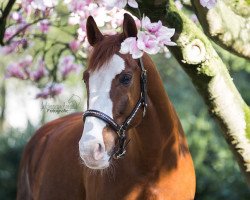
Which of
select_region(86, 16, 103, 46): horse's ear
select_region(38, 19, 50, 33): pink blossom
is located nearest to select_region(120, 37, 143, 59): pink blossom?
select_region(86, 16, 103, 46): horse's ear

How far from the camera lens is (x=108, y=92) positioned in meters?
3.98

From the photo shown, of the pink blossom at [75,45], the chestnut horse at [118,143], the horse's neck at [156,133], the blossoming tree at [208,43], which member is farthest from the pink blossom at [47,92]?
the horse's neck at [156,133]

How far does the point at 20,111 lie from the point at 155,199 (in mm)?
29355

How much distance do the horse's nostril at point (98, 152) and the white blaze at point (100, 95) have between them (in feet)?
0.09

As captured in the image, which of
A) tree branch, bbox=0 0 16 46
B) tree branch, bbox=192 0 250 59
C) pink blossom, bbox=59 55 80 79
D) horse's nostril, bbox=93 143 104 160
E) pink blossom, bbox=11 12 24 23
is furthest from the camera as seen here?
pink blossom, bbox=59 55 80 79

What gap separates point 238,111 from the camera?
4.41 meters

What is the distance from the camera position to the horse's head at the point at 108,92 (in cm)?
387

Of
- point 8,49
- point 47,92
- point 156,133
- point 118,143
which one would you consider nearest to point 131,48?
point 118,143

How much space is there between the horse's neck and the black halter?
0.17 metres

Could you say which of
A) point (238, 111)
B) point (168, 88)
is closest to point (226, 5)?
point (238, 111)

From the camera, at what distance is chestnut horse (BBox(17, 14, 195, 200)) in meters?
3.97

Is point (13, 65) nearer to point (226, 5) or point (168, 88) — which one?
point (226, 5)

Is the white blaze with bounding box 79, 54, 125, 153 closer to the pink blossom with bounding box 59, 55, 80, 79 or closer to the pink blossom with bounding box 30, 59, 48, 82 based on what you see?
the pink blossom with bounding box 30, 59, 48, 82

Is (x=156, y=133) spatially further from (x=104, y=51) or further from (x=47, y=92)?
(x=47, y=92)
